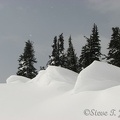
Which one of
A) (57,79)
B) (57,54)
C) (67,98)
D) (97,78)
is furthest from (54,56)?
(67,98)

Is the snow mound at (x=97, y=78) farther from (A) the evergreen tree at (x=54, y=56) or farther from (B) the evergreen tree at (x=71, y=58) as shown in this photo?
(A) the evergreen tree at (x=54, y=56)

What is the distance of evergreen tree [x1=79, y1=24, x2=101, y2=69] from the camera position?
37.8 m

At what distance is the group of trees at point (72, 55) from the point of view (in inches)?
1451

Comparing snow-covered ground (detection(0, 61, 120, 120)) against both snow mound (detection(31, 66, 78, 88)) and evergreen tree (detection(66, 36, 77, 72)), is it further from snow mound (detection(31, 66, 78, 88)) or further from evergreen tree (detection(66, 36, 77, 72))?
evergreen tree (detection(66, 36, 77, 72))

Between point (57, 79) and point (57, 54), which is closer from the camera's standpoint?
point (57, 79)

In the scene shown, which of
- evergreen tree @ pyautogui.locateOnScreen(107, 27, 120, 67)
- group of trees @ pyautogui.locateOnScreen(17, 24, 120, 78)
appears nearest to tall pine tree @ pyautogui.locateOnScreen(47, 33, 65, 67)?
group of trees @ pyautogui.locateOnScreen(17, 24, 120, 78)

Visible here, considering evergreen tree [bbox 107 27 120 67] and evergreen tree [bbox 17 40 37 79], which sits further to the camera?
evergreen tree [bbox 17 40 37 79]

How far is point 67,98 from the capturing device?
6.40 m

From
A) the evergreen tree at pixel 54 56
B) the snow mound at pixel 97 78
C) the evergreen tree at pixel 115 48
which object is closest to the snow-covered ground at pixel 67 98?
the snow mound at pixel 97 78

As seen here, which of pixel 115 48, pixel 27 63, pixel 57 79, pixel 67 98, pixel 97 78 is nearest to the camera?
pixel 67 98

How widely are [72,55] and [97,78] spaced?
37.4 m

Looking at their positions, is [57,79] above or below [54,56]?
below

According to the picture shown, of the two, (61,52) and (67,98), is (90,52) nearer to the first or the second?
(61,52)

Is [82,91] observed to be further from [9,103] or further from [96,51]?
[96,51]
